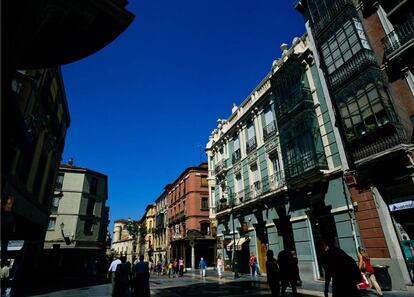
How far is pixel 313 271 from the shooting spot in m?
13.6

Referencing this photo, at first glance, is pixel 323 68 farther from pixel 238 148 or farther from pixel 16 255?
pixel 16 255

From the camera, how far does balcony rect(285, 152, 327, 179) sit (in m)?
13.6

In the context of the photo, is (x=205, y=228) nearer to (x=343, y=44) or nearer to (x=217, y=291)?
(x=217, y=291)

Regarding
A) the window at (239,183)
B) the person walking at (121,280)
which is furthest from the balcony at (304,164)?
the person walking at (121,280)

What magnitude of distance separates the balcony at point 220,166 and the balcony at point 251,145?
14.1ft

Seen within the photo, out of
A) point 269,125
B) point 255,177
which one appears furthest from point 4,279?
point 269,125

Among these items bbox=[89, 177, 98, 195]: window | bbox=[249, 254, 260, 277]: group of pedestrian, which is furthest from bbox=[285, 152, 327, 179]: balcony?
bbox=[89, 177, 98, 195]: window

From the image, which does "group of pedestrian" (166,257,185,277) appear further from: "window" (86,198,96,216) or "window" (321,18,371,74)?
"window" (321,18,371,74)

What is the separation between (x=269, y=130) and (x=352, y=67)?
7233mm

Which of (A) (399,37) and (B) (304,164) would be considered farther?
(B) (304,164)

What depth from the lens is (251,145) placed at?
21.0 meters

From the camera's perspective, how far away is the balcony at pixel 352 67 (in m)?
12.0

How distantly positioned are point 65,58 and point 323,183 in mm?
13617

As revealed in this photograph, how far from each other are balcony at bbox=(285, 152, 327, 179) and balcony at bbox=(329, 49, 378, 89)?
3.80m
